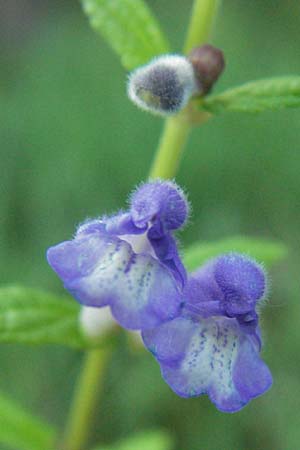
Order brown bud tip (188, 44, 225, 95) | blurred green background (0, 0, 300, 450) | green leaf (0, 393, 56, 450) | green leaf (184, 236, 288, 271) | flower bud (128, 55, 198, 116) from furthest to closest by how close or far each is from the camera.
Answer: blurred green background (0, 0, 300, 450) < green leaf (0, 393, 56, 450) < green leaf (184, 236, 288, 271) < brown bud tip (188, 44, 225, 95) < flower bud (128, 55, 198, 116)

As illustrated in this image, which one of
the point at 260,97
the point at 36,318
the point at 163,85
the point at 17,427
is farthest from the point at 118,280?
the point at 17,427

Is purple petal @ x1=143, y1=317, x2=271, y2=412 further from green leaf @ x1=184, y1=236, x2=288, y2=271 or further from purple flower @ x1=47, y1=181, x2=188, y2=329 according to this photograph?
green leaf @ x1=184, y1=236, x2=288, y2=271

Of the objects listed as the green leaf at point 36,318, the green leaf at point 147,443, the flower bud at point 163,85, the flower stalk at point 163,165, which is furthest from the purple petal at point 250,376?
the green leaf at point 147,443

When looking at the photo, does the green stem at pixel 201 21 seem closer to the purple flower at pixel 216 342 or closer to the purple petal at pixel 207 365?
the purple flower at pixel 216 342

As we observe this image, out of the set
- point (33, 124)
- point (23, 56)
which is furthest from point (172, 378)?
point (23, 56)

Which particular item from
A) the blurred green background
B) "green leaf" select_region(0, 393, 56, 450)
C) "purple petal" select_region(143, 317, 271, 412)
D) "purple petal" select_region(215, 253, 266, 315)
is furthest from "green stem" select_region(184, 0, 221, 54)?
the blurred green background

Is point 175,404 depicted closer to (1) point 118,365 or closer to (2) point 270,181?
(1) point 118,365
